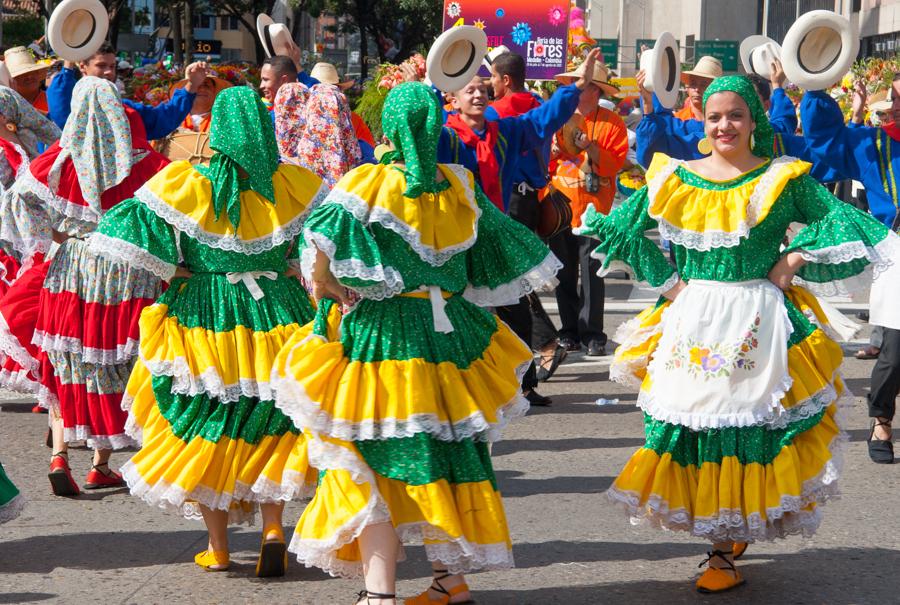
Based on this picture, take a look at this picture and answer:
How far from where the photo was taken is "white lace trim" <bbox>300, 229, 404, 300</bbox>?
14.8ft

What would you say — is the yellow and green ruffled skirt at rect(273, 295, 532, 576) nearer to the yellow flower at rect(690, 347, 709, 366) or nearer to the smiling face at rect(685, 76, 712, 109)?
the yellow flower at rect(690, 347, 709, 366)

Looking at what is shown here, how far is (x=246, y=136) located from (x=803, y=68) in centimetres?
250

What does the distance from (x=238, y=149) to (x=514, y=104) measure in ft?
13.0

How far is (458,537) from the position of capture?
446 centimetres

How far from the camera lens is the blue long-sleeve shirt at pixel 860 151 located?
7074mm

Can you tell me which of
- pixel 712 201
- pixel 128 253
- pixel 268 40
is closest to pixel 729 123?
Answer: pixel 712 201

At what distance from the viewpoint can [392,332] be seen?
4.58 m

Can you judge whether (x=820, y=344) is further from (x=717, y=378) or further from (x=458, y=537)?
(x=458, y=537)

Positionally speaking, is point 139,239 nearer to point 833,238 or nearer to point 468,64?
point 468,64

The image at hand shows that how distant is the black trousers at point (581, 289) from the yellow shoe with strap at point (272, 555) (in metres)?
5.53

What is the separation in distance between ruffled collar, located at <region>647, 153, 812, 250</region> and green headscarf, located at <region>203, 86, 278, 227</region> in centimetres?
145

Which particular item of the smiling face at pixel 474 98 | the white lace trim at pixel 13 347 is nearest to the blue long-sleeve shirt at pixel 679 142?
the smiling face at pixel 474 98

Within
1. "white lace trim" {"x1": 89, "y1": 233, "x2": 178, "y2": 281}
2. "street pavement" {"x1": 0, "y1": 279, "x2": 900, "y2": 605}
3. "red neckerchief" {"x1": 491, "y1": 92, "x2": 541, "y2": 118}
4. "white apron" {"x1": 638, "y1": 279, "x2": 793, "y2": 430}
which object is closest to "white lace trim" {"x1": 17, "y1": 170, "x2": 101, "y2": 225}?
"white lace trim" {"x1": 89, "y1": 233, "x2": 178, "y2": 281}

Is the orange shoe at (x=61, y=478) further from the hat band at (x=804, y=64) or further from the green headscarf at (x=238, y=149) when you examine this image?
the hat band at (x=804, y=64)
